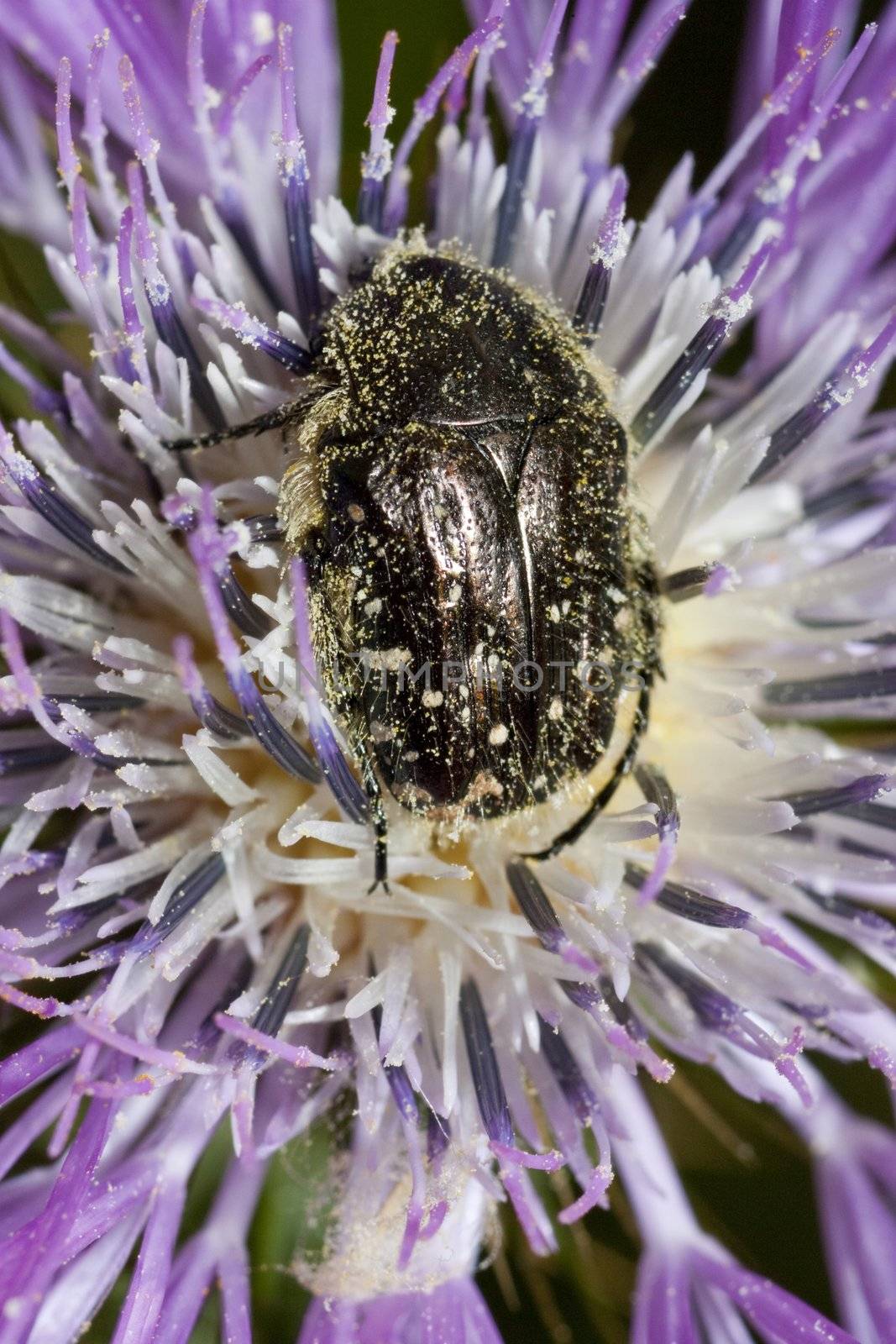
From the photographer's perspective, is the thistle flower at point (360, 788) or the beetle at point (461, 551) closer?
the beetle at point (461, 551)

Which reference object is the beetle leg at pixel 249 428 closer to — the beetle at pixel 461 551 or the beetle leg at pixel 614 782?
the beetle at pixel 461 551

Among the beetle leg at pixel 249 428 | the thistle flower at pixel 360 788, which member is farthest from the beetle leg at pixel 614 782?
the beetle leg at pixel 249 428

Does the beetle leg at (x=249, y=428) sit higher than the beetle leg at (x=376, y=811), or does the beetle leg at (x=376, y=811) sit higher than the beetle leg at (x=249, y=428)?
the beetle leg at (x=249, y=428)

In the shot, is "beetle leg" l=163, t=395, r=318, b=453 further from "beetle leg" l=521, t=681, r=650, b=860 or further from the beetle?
"beetle leg" l=521, t=681, r=650, b=860

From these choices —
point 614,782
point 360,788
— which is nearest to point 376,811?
point 360,788

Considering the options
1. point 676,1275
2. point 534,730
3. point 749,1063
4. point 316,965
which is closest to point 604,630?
point 534,730

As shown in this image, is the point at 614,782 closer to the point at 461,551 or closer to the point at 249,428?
the point at 461,551

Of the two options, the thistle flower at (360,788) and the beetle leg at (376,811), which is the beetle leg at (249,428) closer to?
the thistle flower at (360,788)
